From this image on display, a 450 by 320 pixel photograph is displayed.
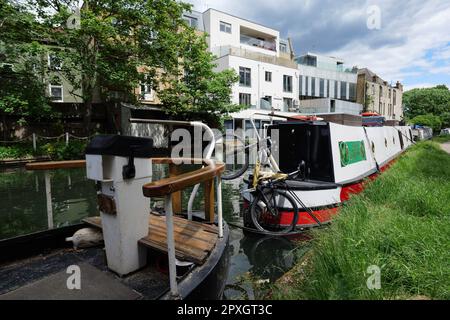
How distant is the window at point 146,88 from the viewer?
17.1 meters

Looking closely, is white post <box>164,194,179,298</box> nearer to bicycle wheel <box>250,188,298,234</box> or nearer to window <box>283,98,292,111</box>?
bicycle wheel <box>250,188,298,234</box>

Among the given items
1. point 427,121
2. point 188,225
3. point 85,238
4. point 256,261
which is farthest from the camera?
point 427,121

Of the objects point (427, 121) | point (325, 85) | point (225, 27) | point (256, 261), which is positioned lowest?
point (256, 261)

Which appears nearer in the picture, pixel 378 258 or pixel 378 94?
pixel 378 258

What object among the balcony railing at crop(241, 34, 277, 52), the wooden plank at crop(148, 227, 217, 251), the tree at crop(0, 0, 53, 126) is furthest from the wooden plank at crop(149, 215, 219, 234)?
the balcony railing at crop(241, 34, 277, 52)

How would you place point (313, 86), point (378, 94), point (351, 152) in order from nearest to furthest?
point (351, 152) → point (313, 86) → point (378, 94)

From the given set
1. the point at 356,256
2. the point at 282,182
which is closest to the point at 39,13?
the point at 282,182

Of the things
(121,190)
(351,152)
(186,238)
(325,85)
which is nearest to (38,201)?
(186,238)

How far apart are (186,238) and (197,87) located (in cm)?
1769

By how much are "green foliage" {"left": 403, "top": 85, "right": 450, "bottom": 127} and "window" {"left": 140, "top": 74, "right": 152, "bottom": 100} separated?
6883 centimetres

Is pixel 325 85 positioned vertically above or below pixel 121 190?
above

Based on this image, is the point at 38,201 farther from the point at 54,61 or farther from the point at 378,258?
the point at 54,61

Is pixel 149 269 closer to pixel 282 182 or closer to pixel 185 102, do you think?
pixel 282 182

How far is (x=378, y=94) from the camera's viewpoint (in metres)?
50.6
